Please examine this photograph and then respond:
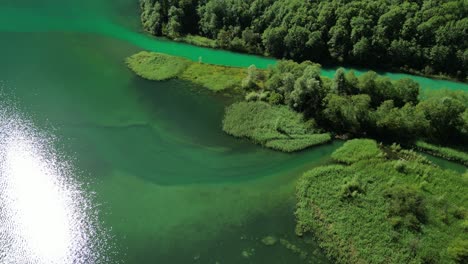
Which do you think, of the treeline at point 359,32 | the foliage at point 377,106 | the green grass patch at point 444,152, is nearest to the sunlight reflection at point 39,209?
the foliage at point 377,106

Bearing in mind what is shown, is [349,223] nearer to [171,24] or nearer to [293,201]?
[293,201]

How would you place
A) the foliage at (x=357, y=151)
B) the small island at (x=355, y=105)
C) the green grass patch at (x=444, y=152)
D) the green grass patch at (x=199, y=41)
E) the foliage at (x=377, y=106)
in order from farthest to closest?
1. the green grass patch at (x=199, y=41)
2. the foliage at (x=377, y=106)
3. the green grass patch at (x=444, y=152)
4. the foliage at (x=357, y=151)
5. the small island at (x=355, y=105)

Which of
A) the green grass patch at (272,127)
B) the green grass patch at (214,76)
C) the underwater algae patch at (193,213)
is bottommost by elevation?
the underwater algae patch at (193,213)

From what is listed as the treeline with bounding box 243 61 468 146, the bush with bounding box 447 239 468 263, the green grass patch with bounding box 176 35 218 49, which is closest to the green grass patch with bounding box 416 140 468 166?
the treeline with bounding box 243 61 468 146

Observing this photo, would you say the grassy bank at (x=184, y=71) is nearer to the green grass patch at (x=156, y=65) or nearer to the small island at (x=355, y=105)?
the green grass patch at (x=156, y=65)

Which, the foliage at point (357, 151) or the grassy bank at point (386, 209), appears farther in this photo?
the foliage at point (357, 151)

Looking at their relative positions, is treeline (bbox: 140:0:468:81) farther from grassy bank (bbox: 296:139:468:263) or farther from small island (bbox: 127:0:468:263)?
grassy bank (bbox: 296:139:468:263)

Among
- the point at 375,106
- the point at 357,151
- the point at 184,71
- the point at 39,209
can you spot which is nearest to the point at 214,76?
the point at 184,71

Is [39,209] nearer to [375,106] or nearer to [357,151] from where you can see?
[357,151]
